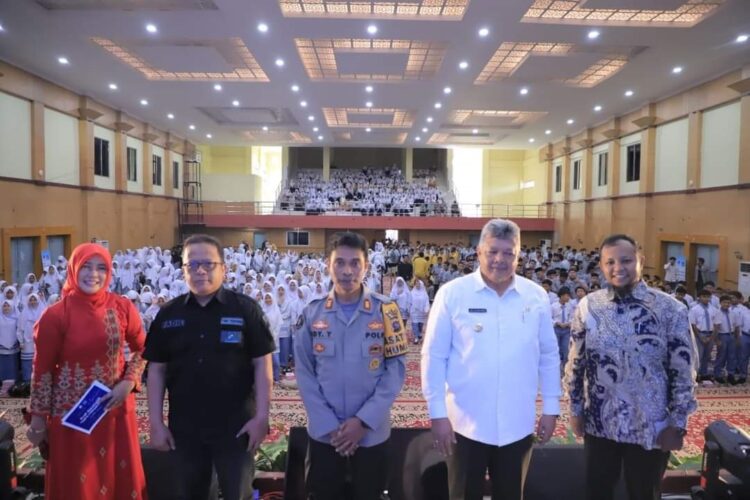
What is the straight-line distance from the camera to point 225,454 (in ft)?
7.75

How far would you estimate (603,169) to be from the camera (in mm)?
20859

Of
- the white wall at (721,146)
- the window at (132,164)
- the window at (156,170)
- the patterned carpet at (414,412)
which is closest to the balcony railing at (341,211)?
the window at (156,170)

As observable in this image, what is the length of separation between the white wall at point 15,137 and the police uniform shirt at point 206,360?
1380 centimetres

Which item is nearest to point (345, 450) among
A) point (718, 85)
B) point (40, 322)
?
point (40, 322)

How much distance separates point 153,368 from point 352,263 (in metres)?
1.13

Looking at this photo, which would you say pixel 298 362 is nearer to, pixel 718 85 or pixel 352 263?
pixel 352 263

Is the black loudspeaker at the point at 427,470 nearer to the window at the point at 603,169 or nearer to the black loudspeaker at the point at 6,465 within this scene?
the black loudspeaker at the point at 6,465

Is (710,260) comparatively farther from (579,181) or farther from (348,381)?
(348,381)

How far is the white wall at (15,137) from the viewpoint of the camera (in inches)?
499

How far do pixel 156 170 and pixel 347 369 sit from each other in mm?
23908

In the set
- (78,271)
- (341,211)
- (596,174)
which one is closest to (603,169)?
(596,174)

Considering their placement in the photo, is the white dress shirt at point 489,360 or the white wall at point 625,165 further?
the white wall at point 625,165

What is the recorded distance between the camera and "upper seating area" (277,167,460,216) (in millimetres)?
26719

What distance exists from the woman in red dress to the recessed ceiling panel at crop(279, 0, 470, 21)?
8826 mm
